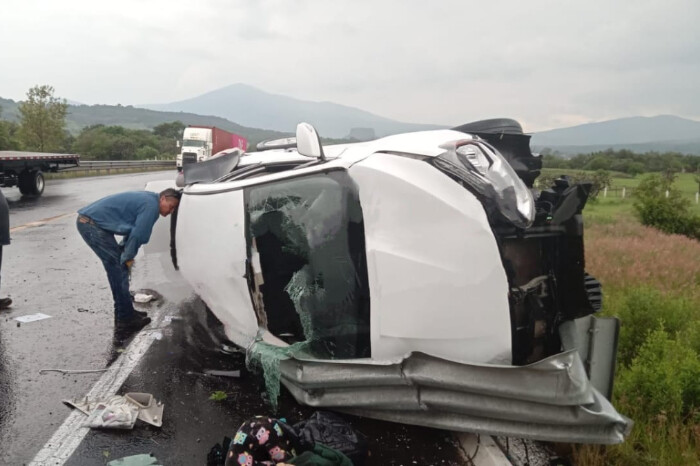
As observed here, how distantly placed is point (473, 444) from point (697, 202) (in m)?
23.1

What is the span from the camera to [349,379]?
3.05 meters

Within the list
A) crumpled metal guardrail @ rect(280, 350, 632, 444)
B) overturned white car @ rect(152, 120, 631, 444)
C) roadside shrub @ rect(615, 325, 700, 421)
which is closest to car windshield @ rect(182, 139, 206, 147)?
overturned white car @ rect(152, 120, 631, 444)

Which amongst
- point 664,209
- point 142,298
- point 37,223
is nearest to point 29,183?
point 37,223

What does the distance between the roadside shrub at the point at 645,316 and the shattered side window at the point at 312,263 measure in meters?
2.56

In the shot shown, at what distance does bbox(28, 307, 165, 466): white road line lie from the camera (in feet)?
9.39

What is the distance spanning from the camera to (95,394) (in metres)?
3.59

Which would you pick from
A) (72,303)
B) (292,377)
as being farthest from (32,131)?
(292,377)

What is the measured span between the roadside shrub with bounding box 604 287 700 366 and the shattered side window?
2.56 metres

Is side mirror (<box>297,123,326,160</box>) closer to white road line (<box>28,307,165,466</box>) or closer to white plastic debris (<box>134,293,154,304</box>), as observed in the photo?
white road line (<box>28,307,165,466</box>)

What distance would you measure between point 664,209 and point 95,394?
12.7 meters

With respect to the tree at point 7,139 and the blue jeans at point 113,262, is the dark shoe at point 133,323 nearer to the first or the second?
the blue jeans at point 113,262

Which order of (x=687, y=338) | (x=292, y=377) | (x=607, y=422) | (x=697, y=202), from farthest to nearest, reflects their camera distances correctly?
(x=697, y=202) → (x=687, y=338) → (x=292, y=377) → (x=607, y=422)

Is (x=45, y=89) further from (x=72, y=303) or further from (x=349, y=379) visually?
(x=349, y=379)

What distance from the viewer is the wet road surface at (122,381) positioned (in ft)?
9.79
